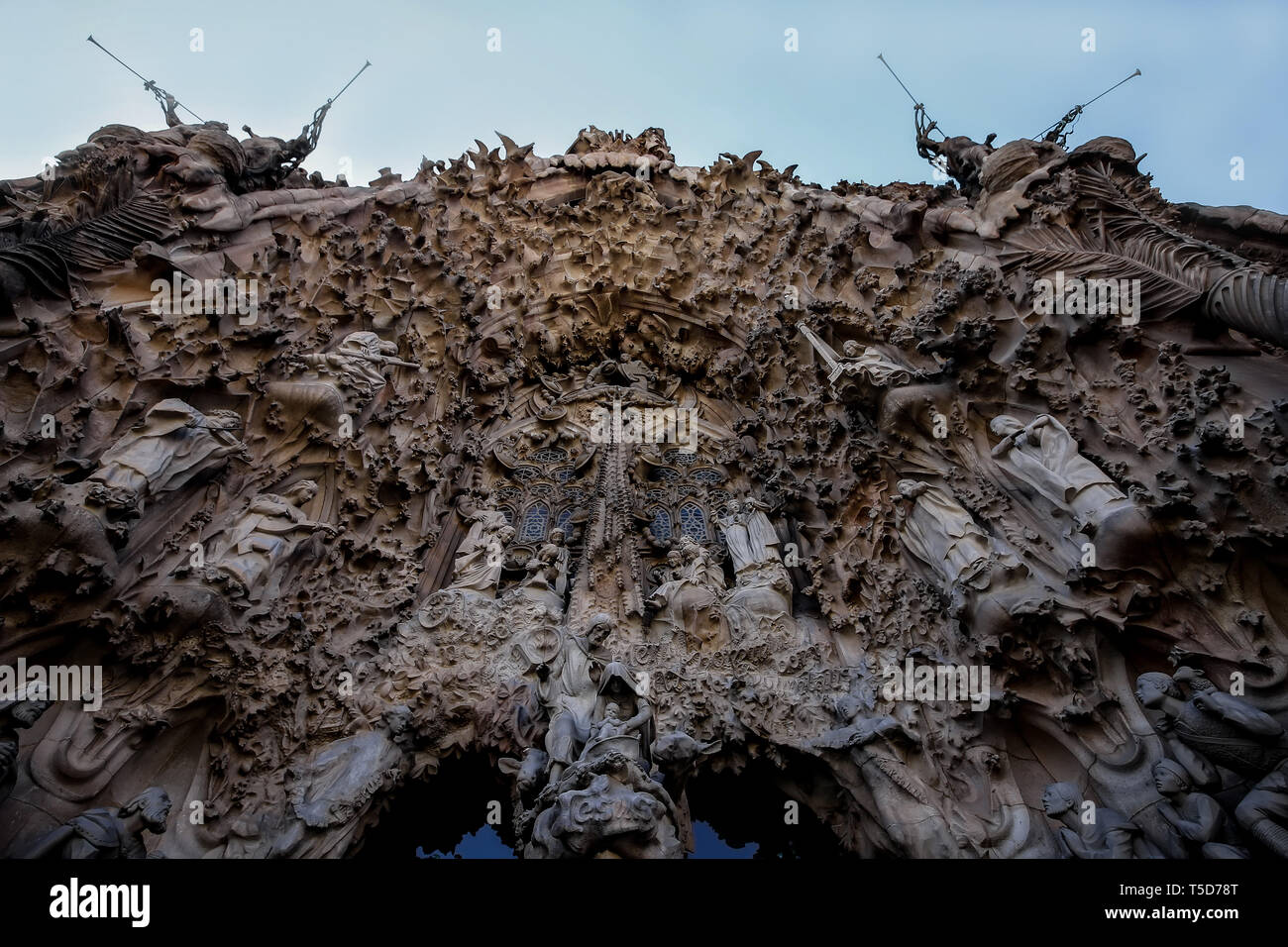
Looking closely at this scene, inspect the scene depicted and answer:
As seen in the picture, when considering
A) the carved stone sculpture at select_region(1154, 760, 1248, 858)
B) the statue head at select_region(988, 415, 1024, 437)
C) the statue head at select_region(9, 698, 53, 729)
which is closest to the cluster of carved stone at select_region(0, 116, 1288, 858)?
the carved stone sculpture at select_region(1154, 760, 1248, 858)

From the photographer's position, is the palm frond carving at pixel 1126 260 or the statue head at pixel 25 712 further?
the palm frond carving at pixel 1126 260

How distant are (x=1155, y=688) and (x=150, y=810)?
18.9ft

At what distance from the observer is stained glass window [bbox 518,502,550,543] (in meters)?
8.65

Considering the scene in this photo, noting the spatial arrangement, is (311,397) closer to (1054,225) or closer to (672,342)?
(672,342)

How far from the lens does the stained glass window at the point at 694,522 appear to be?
28.8 ft

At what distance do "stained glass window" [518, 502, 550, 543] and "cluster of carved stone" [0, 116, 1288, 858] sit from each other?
0.04 meters

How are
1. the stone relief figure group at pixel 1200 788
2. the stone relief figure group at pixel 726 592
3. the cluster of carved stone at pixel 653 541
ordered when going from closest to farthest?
the stone relief figure group at pixel 1200 788 < the cluster of carved stone at pixel 653 541 < the stone relief figure group at pixel 726 592

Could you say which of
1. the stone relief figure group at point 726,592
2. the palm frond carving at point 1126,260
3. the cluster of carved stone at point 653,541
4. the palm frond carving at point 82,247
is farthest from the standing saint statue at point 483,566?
the palm frond carving at point 1126,260

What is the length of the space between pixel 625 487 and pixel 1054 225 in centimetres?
513

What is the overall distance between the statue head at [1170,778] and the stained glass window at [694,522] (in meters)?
5.00

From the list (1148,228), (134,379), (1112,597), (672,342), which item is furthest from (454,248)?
(1112,597)

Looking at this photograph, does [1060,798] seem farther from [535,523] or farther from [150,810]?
[535,523]

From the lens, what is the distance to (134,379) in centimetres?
575

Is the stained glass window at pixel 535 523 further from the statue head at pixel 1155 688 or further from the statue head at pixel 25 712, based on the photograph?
the statue head at pixel 1155 688
